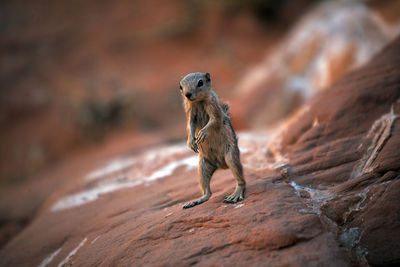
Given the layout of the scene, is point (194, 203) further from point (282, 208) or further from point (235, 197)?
point (282, 208)

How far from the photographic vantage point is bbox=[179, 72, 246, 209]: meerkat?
4.59m

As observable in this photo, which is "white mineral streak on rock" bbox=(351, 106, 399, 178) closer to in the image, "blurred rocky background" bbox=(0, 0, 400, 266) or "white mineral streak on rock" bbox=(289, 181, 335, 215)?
"blurred rocky background" bbox=(0, 0, 400, 266)

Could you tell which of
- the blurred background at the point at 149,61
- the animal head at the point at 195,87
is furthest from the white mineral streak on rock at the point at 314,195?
the blurred background at the point at 149,61

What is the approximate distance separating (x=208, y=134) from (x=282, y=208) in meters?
1.47

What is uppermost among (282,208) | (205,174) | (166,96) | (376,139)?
(166,96)

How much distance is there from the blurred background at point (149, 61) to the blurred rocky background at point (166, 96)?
61mm

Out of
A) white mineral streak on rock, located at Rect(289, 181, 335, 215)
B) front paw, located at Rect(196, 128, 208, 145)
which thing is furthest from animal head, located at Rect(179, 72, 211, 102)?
white mineral streak on rock, located at Rect(289, 181, 335, 215)

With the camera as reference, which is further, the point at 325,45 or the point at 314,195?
the point at 325,45

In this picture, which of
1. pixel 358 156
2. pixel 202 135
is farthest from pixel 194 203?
pixel 358 156

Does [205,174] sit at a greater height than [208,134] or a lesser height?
lesser

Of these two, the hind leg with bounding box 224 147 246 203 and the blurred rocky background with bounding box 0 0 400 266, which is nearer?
the hind leg with bounding box 224 147 246 203

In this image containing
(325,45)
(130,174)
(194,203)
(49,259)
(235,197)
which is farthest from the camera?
(325,45)

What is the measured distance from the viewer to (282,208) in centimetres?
400

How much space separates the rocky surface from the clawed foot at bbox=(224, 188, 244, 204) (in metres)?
0.11
